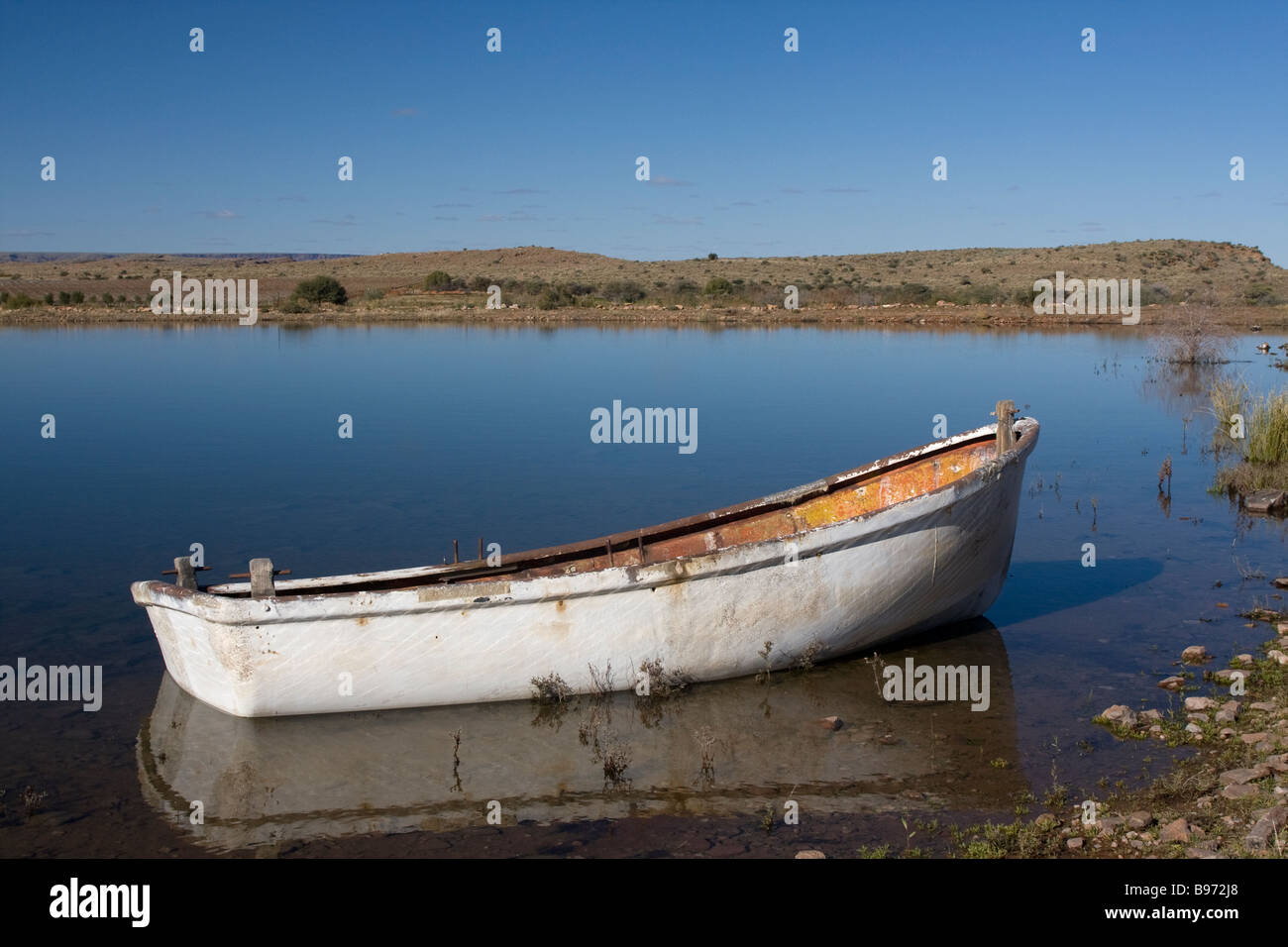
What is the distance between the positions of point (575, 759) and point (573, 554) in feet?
7.05

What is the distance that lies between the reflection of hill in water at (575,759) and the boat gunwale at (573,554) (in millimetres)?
894

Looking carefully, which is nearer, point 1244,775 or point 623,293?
point 1244,775

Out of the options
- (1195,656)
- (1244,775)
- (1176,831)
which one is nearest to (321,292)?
(1195,656)

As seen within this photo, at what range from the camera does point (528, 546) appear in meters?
11.4

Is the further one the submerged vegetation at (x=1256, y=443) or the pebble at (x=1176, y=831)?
the submerged vegetation at (x=1256, y=443)

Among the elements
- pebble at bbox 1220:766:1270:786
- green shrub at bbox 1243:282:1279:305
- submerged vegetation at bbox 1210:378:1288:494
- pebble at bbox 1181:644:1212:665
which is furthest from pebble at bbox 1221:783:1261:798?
green shrub at bbox 1243:282:1279:305

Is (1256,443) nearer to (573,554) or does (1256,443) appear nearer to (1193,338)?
(573,554)

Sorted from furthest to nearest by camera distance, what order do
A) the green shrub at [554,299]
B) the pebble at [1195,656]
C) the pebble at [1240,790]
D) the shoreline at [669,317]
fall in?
the green shrub at [554,299], the shoreline at [669,317], the pebble at [1195,656], the pebble at [1240,790]

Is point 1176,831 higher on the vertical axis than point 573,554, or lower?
lower

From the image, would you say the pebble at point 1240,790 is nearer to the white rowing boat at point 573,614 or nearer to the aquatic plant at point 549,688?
the white rowing boat at point 573,614

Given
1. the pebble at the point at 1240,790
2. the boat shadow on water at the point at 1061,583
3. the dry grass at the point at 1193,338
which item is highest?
the dry grass at the point at 1193,338

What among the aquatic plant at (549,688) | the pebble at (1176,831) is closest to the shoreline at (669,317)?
the aquatic plant at (549,688)

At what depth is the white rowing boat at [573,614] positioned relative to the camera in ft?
23.6

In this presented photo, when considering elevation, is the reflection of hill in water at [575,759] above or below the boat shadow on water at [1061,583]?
below
